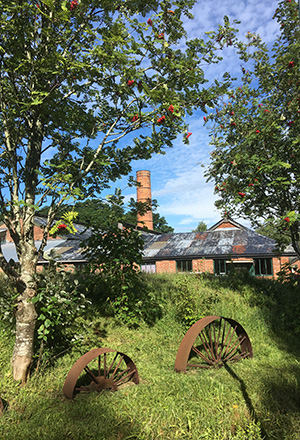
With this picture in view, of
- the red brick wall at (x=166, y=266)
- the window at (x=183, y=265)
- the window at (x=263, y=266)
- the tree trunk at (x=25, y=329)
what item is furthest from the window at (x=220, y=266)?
the tree trunk at (x=25, y=329)

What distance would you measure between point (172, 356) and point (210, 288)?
428cm

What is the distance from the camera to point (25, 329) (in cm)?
442

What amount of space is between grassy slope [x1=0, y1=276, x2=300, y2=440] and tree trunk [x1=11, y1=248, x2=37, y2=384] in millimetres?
195

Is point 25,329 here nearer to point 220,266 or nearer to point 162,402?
point 162,402

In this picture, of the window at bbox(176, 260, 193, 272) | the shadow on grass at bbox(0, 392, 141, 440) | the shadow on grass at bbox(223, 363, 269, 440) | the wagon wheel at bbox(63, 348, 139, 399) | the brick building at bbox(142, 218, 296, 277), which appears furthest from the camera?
the window at bbox(176, 260, 193, 272)

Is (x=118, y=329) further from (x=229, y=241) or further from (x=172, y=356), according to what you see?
(x=229, y=241)

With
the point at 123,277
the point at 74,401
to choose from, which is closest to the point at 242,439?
the point at 74,401

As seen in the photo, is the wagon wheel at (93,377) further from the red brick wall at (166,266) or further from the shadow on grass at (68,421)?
the red brick wall at (166,266)

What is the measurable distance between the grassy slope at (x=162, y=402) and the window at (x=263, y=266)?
15295 millimetres

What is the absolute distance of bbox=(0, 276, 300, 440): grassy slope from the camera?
336 cm

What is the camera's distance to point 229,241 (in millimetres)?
22719

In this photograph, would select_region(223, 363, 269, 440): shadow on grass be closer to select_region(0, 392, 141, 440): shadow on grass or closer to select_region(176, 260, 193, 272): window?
select_region(0, 392, 141, 440): shadow on grass

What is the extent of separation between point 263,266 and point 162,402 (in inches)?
750

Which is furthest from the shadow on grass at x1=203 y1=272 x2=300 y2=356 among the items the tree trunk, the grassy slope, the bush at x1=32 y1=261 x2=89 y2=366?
the tree trunk
